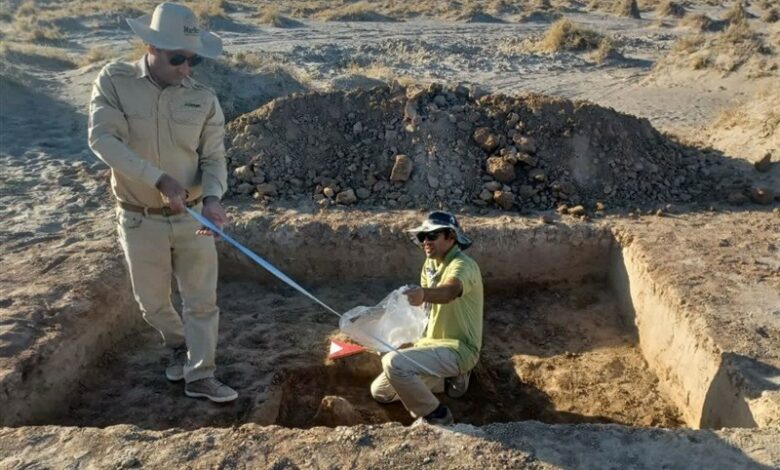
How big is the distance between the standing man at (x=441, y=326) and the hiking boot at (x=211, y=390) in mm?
1008

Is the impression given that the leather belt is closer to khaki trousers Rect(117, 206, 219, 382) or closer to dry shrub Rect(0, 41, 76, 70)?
khaki trousers Rect(117, 206, 219, 382)

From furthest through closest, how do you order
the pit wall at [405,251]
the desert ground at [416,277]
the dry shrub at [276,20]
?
the dry shrub at [276,20]
the pit wall at [405,251]
the desert ground at [416,277]

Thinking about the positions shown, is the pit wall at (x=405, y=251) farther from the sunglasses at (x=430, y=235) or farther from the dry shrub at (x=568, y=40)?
the dry shrub at (x=568, y=40)

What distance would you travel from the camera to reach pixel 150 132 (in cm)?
348

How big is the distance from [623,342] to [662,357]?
52 centimetres

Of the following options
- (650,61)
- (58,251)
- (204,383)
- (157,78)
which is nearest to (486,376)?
(204,383)

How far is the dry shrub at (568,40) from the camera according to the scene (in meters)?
16.4

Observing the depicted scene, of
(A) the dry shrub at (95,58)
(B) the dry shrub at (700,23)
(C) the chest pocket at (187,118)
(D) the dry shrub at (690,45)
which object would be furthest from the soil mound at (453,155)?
(B) the dry shrub at (700,23)

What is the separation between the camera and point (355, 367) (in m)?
4.88

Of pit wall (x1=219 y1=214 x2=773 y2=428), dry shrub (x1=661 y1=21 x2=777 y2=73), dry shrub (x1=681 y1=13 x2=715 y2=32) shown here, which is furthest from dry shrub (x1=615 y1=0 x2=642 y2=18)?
pit wall (x1=219 y1=214 x2=773 y2=428)

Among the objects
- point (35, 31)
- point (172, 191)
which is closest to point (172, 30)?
point (172, 191)

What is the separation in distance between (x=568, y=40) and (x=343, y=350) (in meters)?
14.0

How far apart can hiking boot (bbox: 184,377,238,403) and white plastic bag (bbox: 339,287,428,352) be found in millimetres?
900

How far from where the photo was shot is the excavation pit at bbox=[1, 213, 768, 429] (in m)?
4.20
